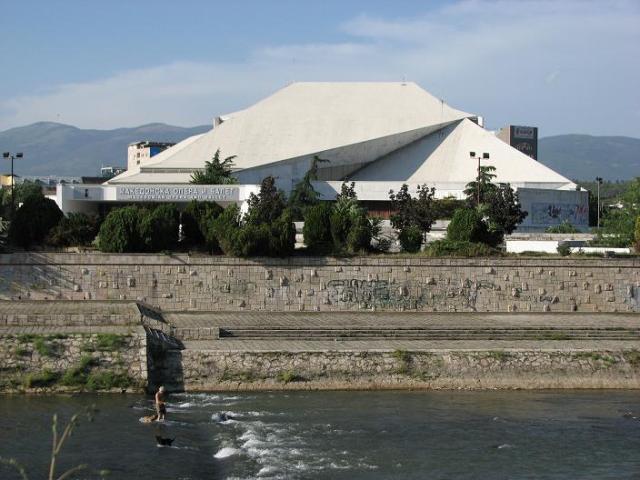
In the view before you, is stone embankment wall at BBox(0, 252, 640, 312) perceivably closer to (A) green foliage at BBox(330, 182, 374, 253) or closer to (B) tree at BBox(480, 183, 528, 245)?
(A) green foliage at BBox(330, 182, 374, 253)

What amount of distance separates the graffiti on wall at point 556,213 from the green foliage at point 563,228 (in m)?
0.71

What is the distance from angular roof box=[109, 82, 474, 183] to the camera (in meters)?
59.8

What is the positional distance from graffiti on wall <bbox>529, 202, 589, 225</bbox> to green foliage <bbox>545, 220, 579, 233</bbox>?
71 centimetres

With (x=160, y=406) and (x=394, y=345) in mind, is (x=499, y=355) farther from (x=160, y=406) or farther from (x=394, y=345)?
(x=160, y=406)

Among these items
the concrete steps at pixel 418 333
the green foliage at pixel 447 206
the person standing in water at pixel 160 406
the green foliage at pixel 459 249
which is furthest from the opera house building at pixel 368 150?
the person standing in water at pixel 160 406

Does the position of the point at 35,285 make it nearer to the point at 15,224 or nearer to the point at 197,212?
the point at 15,224

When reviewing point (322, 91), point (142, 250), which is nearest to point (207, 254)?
point (142, 250)

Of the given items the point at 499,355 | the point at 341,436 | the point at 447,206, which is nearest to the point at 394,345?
the point at 499,355

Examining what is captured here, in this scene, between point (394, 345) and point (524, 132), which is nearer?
point (394, 345)

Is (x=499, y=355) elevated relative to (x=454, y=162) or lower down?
lower down

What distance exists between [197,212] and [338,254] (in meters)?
4.80

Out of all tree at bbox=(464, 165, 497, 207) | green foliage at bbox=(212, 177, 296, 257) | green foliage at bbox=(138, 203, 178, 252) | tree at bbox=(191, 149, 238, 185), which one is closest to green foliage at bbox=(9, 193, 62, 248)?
green foliage at bbox=(138, 203, 178, 252)

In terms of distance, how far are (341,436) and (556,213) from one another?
41320 millimetres

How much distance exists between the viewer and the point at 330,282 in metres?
32.4
